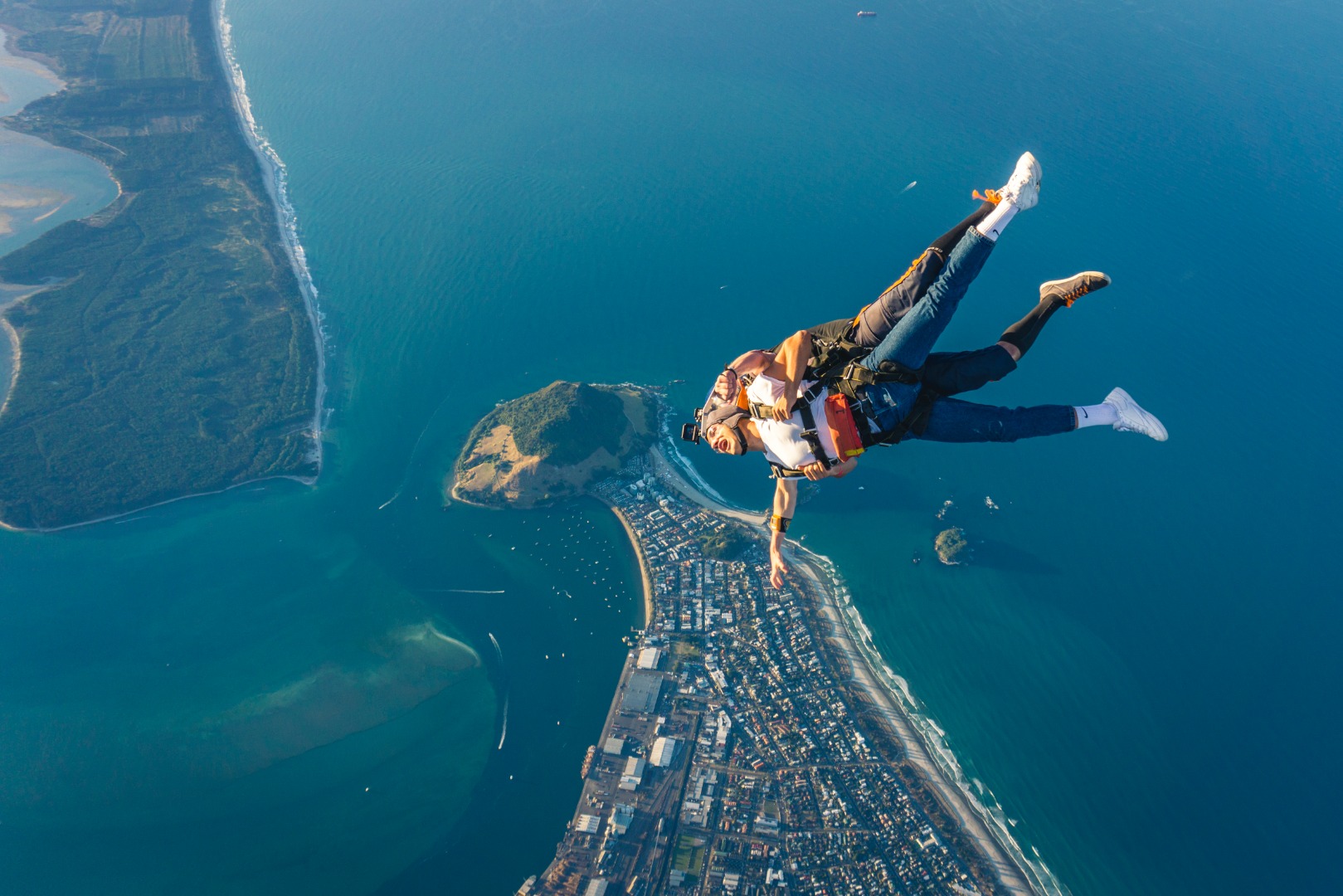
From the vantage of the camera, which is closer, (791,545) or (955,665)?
(955,665)

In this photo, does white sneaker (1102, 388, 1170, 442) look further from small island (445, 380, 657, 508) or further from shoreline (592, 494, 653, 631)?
small island (445, 380, 657, 508)

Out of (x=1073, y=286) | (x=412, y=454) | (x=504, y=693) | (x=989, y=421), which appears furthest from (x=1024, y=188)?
(x=412, y=454)

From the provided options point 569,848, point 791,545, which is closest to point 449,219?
point 791,545

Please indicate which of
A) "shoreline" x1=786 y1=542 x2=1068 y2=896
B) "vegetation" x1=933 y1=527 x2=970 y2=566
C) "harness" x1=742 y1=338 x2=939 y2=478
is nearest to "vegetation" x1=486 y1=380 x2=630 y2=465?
"shoreline" x1=786 y1=542 x2=1068 y2=896

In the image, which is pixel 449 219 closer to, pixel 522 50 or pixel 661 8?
pixel 522 50

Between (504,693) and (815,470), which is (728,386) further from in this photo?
(504,693)
